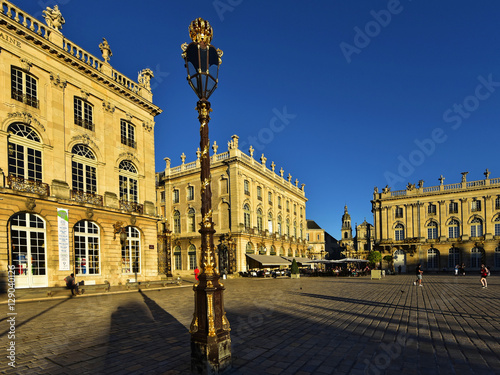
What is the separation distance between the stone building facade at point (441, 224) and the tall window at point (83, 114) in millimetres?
46190

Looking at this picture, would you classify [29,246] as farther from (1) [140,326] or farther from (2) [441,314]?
(2) [441,314]

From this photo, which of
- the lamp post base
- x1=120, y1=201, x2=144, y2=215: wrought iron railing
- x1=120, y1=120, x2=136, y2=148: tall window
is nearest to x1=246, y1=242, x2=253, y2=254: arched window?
x1=120, y1=201, x2=144, y2=215: wrought iron railing

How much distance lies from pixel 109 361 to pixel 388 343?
5499 millimetres

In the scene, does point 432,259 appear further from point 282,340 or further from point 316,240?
point 282,340

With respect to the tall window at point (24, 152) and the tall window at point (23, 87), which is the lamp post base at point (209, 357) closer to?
the tall window at point (24, 152)

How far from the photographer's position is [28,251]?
16234mm

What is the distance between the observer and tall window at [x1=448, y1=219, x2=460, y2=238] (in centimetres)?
4716

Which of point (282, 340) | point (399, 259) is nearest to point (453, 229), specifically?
point (399, 259)

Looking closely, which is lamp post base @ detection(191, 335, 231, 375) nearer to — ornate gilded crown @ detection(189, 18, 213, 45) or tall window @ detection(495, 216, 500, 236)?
ornate gilded crown @ detection(189, 18, 213, 45)

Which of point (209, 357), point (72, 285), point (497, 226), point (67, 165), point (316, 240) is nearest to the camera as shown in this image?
point (209, 357)

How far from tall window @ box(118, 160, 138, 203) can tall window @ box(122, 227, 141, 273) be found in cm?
241

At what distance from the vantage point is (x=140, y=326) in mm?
8430

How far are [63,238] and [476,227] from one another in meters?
52.6

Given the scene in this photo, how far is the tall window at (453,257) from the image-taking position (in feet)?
152
